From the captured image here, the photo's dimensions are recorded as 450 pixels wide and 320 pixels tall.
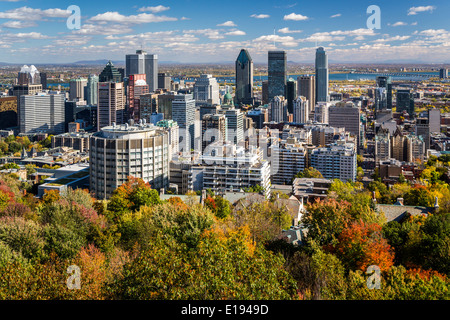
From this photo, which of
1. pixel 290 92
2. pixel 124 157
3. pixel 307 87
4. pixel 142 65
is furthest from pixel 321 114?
pixel 124 157

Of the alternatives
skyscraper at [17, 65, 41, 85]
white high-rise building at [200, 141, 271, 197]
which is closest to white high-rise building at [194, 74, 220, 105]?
skyscraper at [17, 65, 41, 85]

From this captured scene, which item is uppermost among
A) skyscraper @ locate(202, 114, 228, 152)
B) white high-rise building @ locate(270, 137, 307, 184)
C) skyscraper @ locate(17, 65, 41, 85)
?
skyscraper @ locate(17, 65, 41, 85)

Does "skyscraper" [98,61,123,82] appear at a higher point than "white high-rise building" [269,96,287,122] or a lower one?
higher

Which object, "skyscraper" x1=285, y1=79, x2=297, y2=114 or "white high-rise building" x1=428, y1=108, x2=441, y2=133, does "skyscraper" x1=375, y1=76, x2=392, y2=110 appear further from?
"white high-rise building" x1=428, y1=108, x2=441, y2=133

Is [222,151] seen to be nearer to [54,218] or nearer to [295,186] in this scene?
[295,186]

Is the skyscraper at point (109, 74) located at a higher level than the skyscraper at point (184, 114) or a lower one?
higher

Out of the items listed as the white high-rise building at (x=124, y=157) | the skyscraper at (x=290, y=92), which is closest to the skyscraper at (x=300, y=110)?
the skyscraper at (x=290, y=92)

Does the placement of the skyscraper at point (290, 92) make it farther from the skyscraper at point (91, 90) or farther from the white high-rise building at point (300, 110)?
the skyscraper at point (91, 90)
